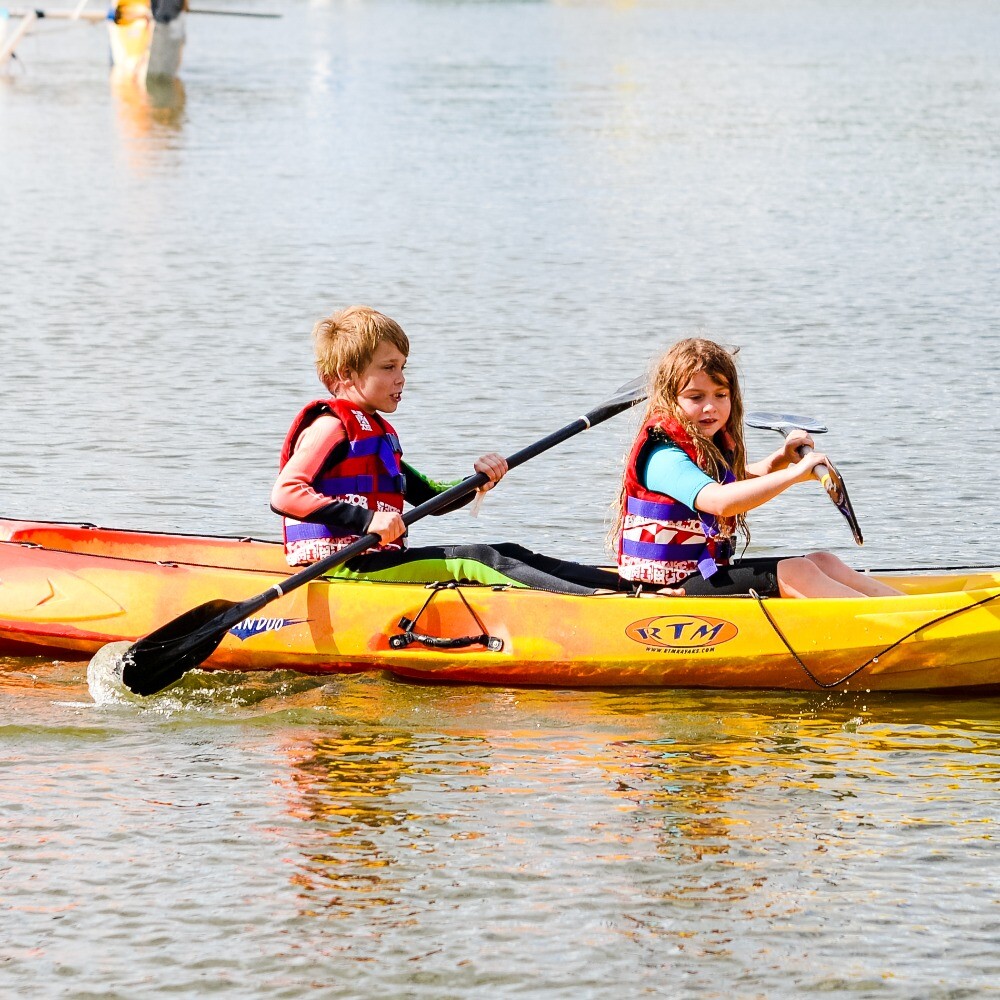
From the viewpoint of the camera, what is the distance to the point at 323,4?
77.4 meters

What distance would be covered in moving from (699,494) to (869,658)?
77cm

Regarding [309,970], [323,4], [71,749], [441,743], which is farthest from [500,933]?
[323,4]

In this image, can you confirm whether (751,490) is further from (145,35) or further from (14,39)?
(14,39)

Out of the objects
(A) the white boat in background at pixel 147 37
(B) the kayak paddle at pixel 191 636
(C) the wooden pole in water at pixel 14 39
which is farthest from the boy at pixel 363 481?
(C) the wooden pole in water at pixel 14 39

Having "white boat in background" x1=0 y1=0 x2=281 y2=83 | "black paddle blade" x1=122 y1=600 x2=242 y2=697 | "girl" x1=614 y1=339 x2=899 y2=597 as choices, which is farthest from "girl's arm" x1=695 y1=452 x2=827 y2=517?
"white boat in background" x1=0 y1=0 x2=281 y2=83

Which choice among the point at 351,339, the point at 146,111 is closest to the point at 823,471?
the point at 351,339

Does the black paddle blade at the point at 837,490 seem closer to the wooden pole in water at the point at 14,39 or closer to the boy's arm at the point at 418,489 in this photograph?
the boy's arm at the point at 418,489

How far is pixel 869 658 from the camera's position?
6262 mm

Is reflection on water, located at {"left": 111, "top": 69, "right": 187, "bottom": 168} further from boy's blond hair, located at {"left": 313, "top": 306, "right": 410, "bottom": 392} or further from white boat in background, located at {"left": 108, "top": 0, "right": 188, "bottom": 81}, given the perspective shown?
boy's blond hair, located at {"left": 313, "top": 306, "right": 410, "bottom": 392}

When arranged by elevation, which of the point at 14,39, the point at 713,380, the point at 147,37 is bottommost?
the point at 713,380

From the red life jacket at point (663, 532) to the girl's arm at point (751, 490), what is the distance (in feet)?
0.53

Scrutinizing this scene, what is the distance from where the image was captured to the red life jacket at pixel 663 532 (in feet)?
20.6

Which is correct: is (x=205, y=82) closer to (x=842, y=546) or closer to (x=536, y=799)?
(x=842, y=546)

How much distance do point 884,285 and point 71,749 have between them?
10.7m
